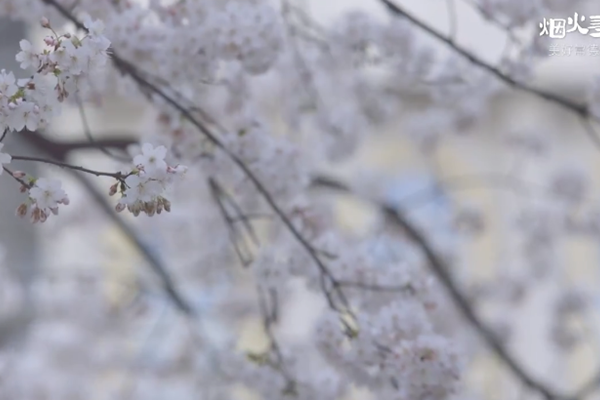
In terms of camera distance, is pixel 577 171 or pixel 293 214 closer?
pixel 293 214

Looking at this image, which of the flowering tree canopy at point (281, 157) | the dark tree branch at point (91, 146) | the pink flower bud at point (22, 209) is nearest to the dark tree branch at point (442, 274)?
the flowering tree canopy at point (281, 157)

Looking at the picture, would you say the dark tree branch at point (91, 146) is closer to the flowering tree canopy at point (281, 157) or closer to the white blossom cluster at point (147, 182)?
the flowering tree canopy at point (281, 157)

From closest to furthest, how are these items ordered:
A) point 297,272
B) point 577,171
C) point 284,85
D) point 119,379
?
point 297,272 → point 284,85 → point 577,171 → point 119,379

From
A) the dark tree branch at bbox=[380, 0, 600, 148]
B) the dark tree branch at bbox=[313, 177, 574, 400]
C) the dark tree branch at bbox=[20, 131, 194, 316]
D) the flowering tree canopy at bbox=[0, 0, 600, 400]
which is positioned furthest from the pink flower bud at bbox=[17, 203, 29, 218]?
the dark tree branch at bbox=[313, 177, 574, 400]

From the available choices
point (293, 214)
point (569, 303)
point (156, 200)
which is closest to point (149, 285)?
point (569, 303)

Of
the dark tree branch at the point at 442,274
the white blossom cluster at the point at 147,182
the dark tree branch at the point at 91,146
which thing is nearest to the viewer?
the white blossom cluster at the point at 147,182

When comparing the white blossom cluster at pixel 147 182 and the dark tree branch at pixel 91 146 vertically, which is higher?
the dark tree branch at pixel 91 146

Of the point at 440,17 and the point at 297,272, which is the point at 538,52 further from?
the point at 440,17

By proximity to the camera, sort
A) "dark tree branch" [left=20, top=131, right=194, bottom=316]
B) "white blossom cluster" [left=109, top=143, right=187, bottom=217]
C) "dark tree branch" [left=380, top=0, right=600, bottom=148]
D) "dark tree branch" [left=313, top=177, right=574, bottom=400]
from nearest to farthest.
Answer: "white blossom cluster" [left=109, top=143, right=187, bottom=217] → "dark tree branch" [left=380, top=0, right=600, bottom=148] → "dark tree branch" [left=20, top=131, right=194, bottom=316] → "dark tree branch" [left=313, top=177, right=574, bottom=400]

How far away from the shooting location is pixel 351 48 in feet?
4.98

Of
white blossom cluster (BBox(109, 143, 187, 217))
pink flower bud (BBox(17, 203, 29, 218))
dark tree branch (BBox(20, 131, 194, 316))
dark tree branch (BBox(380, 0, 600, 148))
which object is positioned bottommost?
white blossom cluster (BBox(109, 143, 187, 217))

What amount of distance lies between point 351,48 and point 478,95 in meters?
0.41

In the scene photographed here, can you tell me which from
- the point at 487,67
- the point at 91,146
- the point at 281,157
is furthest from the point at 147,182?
the point at 91,146

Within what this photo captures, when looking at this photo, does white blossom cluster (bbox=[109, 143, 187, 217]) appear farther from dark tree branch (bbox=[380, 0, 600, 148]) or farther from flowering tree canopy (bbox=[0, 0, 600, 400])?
dark tree branch (bbox=[380, 0, 600, 148])
